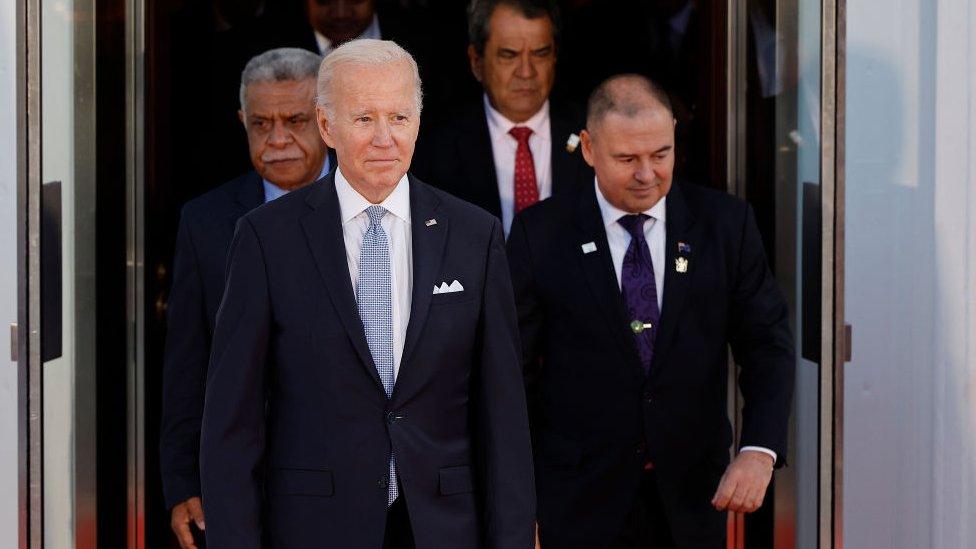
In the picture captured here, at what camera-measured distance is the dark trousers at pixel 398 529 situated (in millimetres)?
2447

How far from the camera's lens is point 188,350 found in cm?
312

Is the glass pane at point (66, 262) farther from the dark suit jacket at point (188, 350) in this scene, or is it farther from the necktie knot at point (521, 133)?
the necktie knot at point (521, 133)

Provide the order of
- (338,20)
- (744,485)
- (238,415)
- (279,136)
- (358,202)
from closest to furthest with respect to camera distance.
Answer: (238,415) < (358,202) < (744,485) < (279,136) < (338,20)

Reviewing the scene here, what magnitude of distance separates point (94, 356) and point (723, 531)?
156 centimetres

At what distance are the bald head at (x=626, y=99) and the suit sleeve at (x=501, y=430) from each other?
0.84 metres

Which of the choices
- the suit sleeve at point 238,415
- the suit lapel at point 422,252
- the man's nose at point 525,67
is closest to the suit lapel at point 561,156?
the man's nose at point 525,67

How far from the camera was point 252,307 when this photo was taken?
2.40 m

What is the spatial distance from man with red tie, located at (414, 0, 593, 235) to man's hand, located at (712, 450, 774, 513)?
101 cm

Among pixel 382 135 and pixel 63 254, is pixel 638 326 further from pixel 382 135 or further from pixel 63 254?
pixel 63 254

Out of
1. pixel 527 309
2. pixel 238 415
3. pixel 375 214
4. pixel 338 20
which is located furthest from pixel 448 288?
pixel 338 20

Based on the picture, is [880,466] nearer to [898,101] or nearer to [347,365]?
[898,101]

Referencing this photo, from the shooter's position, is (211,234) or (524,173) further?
(524,173)

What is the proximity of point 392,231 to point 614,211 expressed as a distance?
0.92 m

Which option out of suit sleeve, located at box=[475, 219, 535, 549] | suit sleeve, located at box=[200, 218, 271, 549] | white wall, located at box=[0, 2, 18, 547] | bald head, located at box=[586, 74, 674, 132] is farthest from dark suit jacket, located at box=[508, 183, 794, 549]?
white wall, located at box=[0, 2, 18, 547]
